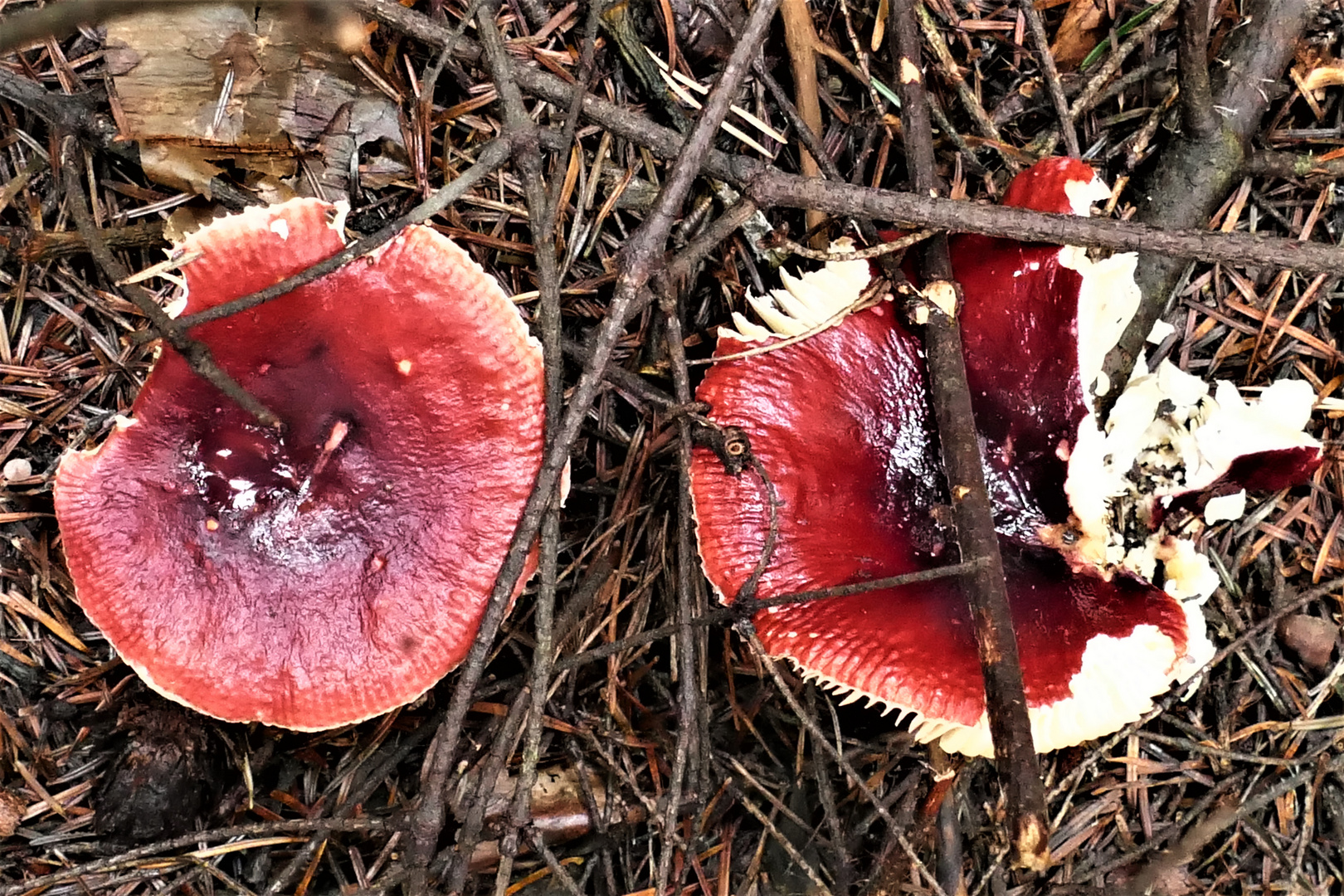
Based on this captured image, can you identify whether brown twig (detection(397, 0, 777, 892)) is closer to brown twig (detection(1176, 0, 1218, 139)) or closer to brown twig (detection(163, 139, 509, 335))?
brown twig (detection(163, 139, 509, 335))

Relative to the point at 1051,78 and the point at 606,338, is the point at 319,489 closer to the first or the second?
the point at 606,338

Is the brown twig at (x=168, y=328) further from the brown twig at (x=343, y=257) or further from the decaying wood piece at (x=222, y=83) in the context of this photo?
the decaying wood piece at (x=222, y=83)

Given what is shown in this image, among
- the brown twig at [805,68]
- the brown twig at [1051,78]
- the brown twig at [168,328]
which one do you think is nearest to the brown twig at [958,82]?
the brown twig at [1051,78]

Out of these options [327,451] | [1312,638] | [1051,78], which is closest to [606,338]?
[327,451]

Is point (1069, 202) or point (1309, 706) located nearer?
point (1069, 202)

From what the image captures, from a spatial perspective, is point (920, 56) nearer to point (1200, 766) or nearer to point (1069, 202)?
point (1069, 202)

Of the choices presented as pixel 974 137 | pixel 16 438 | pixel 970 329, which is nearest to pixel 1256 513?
pixel 970 329

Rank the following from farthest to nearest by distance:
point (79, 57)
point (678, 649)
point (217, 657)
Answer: point (678, 649) < point (79, 57) < point (217, 657)
